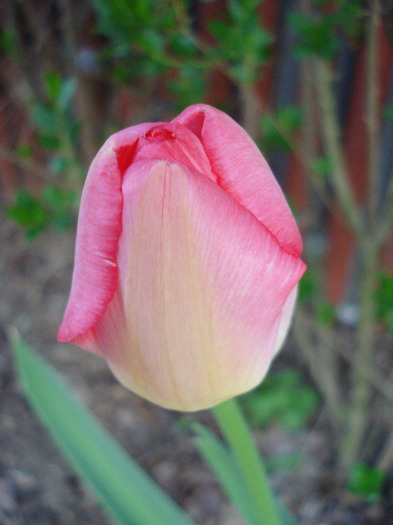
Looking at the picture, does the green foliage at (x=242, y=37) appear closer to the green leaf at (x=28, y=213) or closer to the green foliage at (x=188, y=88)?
the green foliage at (x=188, y=88)

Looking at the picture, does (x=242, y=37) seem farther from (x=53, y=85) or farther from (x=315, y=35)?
(x=53, y=85)

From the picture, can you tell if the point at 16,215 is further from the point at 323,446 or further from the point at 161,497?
the point at 323,446

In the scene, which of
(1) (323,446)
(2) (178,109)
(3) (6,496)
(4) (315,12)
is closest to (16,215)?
(2) (178,109)

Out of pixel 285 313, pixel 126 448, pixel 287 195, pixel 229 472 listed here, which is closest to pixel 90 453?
pixel 229 472

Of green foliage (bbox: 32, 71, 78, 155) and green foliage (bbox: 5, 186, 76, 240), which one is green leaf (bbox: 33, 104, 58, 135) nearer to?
green foliage (bbox: 32, 71, 78, 155)

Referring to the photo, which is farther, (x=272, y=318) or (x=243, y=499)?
(x=243, y=499)

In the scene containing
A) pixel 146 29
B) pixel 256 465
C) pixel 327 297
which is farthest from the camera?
pixel 327 297

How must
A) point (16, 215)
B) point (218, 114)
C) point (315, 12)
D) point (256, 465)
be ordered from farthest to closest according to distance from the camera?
point (16, 215) < point (315, 12) < point (256, 465) < point (218, 114)
